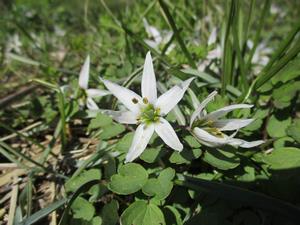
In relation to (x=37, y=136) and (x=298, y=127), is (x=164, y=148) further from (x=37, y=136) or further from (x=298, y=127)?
(x=37, y=136)

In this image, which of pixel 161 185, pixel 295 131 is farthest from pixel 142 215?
pixel 295 131

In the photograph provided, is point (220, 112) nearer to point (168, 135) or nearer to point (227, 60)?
point (168, 135)

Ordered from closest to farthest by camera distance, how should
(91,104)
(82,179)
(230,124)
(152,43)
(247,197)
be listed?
(247,197) → (230,124) → (82,179) → (91,104) → (152,43)

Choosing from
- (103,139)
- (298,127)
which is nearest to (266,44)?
(298,127)

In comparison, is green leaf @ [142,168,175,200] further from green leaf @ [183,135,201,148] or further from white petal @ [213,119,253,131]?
white petal @ [213,119,253,131]

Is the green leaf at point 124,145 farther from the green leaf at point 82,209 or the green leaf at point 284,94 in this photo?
the green leaf at point 284,94

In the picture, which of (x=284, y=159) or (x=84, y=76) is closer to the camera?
(x=284, y=159)
